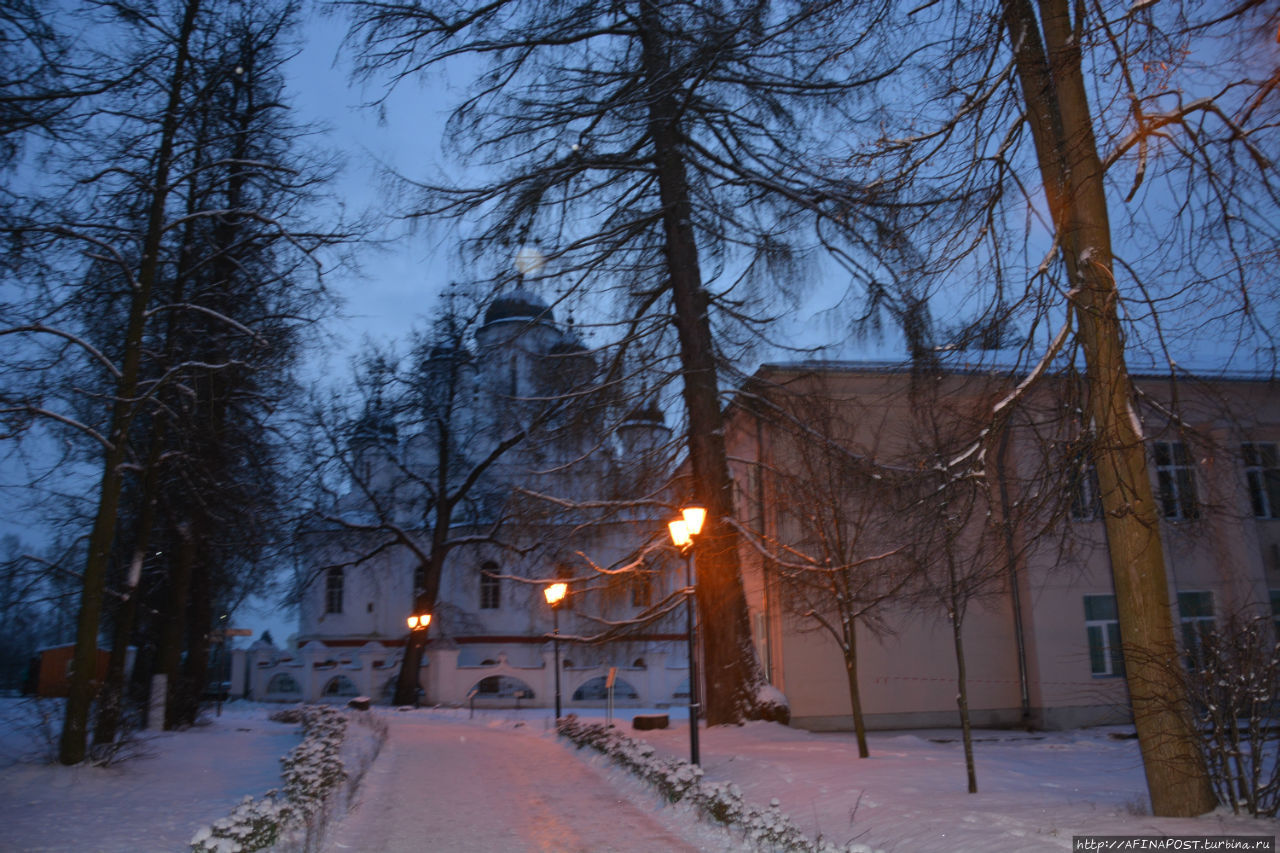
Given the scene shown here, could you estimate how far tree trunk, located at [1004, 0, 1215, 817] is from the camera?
7.68 meters

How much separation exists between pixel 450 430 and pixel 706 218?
1958 cm

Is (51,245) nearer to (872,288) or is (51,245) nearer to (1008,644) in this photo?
(872,288)

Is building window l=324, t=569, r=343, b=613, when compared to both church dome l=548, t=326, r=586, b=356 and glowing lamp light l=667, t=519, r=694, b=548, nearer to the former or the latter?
church dome l=548, t=326, r=586, b=356

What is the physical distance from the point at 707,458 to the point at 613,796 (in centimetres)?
681

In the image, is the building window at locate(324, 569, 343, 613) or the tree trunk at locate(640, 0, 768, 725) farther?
the building window at locate(324, 569, 343, 613)

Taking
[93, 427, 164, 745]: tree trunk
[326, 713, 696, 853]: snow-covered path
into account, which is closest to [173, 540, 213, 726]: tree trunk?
[93, 427, 164, 745]: tree trunk

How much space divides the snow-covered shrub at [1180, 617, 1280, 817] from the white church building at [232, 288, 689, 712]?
10.6 meters

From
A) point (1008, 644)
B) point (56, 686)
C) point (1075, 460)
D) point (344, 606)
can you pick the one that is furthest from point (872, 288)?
point (344, 606)

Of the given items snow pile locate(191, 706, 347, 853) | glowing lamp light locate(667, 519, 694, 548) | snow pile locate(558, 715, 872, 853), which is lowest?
snow pile locate(558, 715, 872, 853)

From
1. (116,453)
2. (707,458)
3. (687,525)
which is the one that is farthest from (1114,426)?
(116,453)

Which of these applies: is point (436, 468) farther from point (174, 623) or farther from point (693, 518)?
point (693, 518)

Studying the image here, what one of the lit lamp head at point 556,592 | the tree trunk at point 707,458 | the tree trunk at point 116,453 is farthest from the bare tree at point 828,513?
the tree trunk at point 116,453

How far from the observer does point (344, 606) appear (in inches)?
1859

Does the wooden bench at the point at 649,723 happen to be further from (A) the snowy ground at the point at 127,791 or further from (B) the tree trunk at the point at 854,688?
(A) the snowy ground at the point at 127,791
